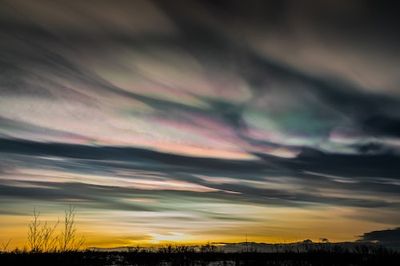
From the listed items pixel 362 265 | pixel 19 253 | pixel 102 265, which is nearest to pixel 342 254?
pixel 362 265

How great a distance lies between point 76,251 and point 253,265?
1241 centimetres

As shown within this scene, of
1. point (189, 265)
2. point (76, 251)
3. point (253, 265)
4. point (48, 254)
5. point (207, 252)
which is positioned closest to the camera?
point (253, 265)

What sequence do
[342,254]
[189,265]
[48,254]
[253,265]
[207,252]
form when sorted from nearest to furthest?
[253,265], [189,265], [48,254], [342,254], [207,252]

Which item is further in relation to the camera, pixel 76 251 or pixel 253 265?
pixel 76 251

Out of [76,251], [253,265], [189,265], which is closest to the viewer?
[253,265]

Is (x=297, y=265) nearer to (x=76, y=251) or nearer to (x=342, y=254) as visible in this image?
(x=342, y=254)

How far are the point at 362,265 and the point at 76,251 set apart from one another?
53.9 ft

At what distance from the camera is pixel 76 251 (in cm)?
2772

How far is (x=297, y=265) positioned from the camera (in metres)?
20.8

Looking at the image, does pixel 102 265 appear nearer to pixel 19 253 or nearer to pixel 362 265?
pixel 19 253

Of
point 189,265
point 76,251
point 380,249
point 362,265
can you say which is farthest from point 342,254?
point 76,251

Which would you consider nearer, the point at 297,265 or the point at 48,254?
the point at 297,265

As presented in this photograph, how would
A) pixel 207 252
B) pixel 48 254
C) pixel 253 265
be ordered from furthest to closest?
1. pixel 207 252
2. pixel 48 254
3. pixel 253 265

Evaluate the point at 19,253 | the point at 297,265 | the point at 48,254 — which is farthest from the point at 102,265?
the point at 297,265
